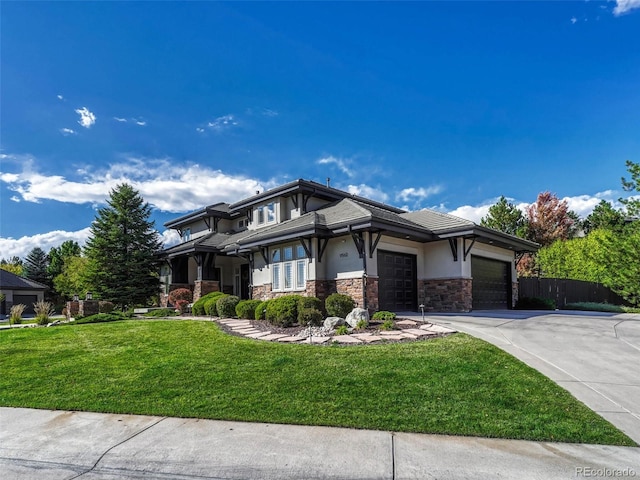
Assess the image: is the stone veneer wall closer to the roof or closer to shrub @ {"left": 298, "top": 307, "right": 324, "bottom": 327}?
shrub @ {"left": 298, "top": 307, "right": 324, "bottom": 327}

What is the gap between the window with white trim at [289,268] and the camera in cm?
1471

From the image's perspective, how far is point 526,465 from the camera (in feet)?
10.5

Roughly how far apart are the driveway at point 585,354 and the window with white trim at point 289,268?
6.12m

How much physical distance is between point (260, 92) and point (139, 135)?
6.04 m

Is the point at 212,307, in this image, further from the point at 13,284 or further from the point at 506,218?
the point at 506,218

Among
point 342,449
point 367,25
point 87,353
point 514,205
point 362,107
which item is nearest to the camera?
point 342,449

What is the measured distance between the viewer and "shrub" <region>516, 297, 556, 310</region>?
1712cm

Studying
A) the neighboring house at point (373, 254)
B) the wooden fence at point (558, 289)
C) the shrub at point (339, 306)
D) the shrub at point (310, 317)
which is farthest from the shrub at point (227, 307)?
the wooden fence at point (558, 289)

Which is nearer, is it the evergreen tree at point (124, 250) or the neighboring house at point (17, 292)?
the evergreen tree at point (124, 250)

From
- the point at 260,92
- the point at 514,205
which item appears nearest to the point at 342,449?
the point at 260,92

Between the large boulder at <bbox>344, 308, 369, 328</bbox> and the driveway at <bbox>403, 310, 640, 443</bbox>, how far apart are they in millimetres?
2220

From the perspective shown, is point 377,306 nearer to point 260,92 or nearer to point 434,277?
point 434,277

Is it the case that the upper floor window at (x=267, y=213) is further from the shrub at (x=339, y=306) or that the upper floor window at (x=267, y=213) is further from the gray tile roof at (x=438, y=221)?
the shrub at (x=339, y=306)

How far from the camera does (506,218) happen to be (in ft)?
100
